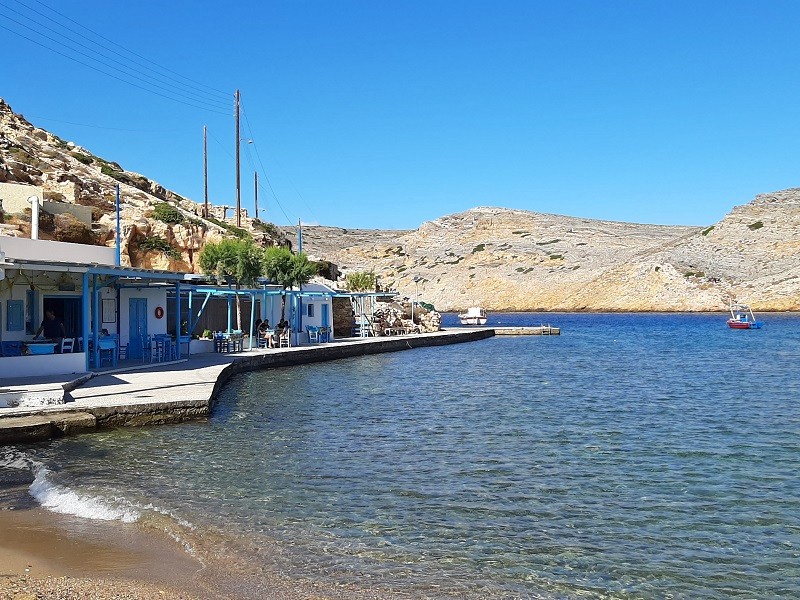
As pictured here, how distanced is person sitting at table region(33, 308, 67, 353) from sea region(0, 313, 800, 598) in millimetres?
4861

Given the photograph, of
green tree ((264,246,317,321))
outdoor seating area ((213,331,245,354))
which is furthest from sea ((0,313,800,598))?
green tree ((264,246,317,321))

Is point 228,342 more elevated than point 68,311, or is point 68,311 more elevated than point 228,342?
point 68,311

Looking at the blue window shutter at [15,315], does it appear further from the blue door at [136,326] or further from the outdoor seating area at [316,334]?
the outdoor seating area at [316,334]

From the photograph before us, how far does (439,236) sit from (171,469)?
142 meters

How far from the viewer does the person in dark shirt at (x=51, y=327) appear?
20.3 metres

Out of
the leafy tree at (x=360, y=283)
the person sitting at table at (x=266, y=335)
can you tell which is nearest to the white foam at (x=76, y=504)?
the person sitting at table at (x=266, y=335)

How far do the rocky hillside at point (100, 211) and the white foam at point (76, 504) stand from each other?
20210mm

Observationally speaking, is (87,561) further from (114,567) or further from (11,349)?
(11,349)

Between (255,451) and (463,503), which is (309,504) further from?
(255,451)

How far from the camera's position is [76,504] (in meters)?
9.70

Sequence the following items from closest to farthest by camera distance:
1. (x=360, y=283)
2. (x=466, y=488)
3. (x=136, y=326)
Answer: (x=466, y=488), (x=136, y=326), (x=360, y=283)

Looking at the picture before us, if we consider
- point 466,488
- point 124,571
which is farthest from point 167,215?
point 124,571

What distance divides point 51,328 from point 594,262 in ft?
359

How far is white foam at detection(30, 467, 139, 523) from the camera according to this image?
30.4 feet
